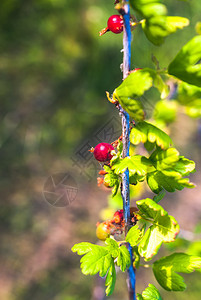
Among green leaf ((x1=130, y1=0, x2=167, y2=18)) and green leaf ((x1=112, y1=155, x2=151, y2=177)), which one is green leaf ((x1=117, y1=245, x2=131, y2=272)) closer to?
green leaf ((x1=112, y1=155, x2=151, y2=177))

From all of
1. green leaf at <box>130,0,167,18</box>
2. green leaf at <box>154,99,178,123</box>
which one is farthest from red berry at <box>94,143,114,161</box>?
green leaf at <box>154,99,178,123</box>

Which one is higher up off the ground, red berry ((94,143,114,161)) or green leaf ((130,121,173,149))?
green leaf ((130,121,173,149))

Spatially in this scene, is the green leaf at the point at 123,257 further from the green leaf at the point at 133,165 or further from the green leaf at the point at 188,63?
the green leaf at the point at 188,63

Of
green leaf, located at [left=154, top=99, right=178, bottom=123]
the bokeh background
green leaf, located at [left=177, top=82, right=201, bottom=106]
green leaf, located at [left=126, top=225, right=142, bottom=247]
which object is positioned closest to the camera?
green leaf, located at [left=126, top=225, right=142, bottom=247]

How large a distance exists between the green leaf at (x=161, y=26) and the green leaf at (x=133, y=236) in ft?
0.98

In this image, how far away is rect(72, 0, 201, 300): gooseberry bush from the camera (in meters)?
0.41

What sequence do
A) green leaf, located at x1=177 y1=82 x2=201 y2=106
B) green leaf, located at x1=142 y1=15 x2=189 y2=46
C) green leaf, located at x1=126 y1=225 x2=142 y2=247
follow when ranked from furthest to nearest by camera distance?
green leaf, located at x1=177 y1=82 x2=201 y2=106, green leaf, located at x1=126 y1=225 x2=142 y2=247, green leaf, located at x1=142 y1=15 x2=189 y2=46

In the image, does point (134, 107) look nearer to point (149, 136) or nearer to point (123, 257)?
point (149, 136)

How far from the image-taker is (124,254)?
0.50 metres

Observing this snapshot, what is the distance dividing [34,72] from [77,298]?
1.90 m

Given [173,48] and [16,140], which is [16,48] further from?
[173,48]

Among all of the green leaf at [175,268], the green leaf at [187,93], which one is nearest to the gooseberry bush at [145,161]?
the green leaf at [175,268]

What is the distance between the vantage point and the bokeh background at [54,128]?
2.09 meters

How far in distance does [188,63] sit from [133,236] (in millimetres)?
287
